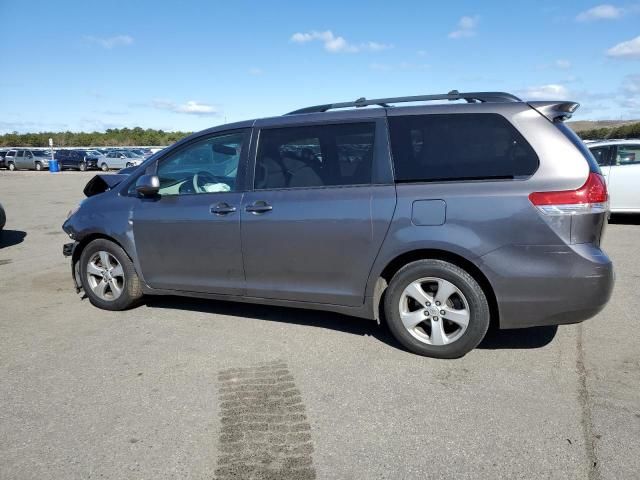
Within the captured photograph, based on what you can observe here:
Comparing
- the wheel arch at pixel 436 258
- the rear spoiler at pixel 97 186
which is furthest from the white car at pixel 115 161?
the wheel arch at pixel 436 258

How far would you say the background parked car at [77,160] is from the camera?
4138cm

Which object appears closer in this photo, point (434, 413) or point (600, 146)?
point (434, 413)

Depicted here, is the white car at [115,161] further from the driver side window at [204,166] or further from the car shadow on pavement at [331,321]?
the driver side window at [204,166]

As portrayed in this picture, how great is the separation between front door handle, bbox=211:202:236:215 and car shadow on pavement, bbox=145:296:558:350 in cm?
109

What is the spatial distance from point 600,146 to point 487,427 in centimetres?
903

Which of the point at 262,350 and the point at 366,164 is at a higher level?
the point at 366,164

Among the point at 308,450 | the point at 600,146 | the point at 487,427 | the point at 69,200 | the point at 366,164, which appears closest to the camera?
the point at 308,450

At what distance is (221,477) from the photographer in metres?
2.58

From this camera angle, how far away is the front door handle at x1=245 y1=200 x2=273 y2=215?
4.25m

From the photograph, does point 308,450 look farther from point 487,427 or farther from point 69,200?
point 69,200

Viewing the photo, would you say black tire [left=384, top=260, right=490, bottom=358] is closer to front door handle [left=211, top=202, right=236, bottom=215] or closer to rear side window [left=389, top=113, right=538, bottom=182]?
rear side window [left=389, top=113, right=538, bottom=182]

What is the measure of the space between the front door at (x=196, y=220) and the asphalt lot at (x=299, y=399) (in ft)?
1.49

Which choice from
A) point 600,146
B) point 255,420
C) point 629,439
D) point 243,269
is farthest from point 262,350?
point 600,146

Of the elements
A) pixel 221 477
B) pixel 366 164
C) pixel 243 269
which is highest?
pixel 366 164
